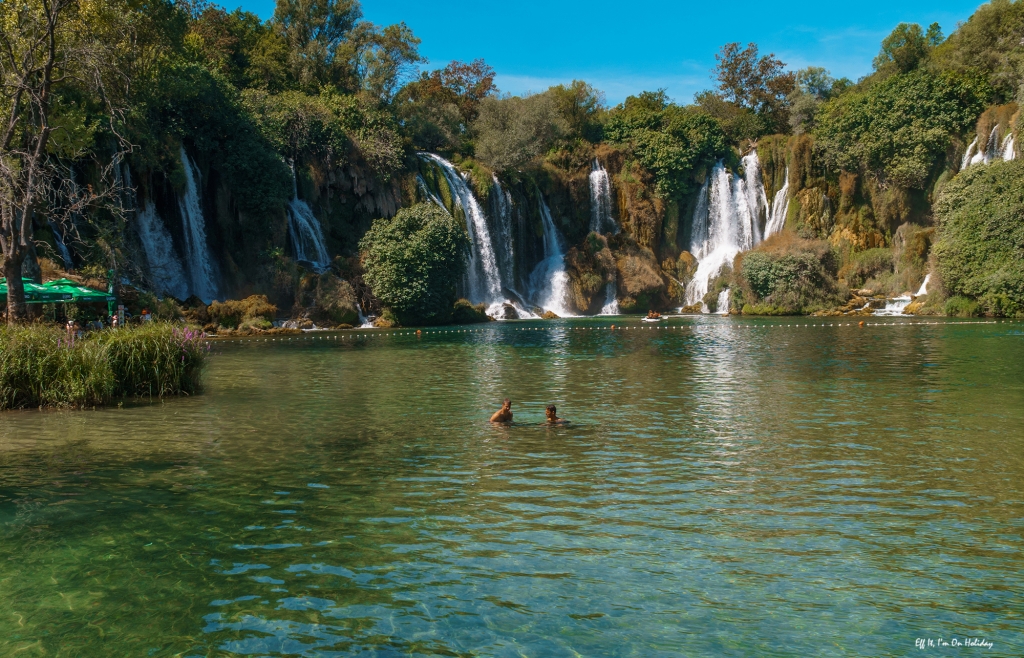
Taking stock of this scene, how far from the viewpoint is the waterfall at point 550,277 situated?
189 feet

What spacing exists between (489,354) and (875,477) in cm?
1813

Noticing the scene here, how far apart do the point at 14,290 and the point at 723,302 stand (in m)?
45.0

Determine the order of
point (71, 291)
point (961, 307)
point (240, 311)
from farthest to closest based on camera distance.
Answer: point (961, 307) → point (240, 311) → point (71, 291)

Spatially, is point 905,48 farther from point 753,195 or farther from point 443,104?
point 443,104

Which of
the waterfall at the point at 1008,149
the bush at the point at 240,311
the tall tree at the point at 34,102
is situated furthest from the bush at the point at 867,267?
the tall tree at the point at 34,102

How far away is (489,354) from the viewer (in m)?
27.7

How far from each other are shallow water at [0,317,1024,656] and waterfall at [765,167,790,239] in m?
44.5

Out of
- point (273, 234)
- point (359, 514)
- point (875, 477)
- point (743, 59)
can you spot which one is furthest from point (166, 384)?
point (743, 59)

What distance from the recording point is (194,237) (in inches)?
1545

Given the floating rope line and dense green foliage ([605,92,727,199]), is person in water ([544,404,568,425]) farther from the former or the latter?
dense green foliage ([605,92,727,199])

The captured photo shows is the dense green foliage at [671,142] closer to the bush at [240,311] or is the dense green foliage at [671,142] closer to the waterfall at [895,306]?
the waterfall at [895,306]

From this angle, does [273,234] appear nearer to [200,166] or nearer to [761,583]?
[200,166]

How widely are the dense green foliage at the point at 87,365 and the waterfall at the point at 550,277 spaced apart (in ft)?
132

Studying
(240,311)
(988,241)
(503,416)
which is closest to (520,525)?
(503,416)
